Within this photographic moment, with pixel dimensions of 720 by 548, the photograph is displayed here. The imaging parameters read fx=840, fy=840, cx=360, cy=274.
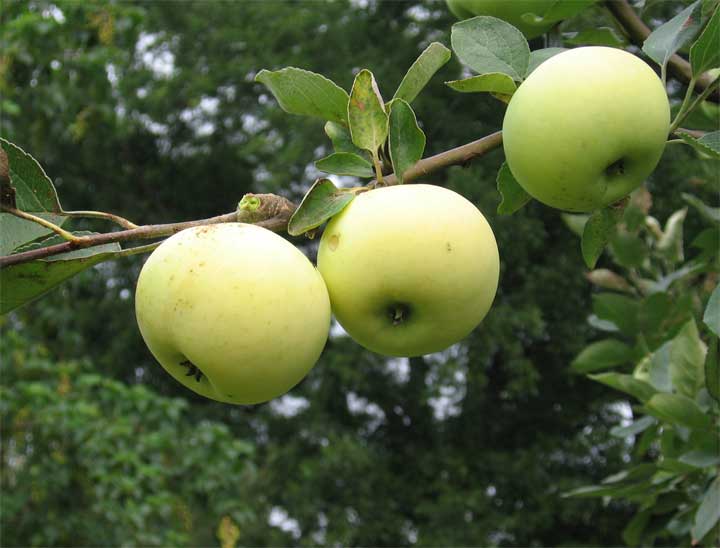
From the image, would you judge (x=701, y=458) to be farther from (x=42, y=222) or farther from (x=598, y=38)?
(x=42, y=222)

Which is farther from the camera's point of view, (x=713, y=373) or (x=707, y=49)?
(x=713, y=373)

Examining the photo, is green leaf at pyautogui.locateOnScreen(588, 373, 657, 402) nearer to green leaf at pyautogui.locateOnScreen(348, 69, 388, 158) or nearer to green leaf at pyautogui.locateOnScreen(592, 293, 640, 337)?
green leaf at pyautogui.locateOnScreen(592, 293, 640, 337)

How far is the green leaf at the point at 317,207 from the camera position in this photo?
20.1 inches

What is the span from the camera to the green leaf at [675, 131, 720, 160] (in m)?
0.54

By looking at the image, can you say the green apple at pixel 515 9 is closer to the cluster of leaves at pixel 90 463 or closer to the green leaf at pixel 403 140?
the green leaf at pixel 403 140

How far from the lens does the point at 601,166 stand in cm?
51

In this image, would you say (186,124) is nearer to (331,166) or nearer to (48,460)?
(48,460)

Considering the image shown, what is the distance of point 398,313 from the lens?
1.71 ft

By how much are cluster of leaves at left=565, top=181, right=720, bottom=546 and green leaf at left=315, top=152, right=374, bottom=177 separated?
44 centimetres

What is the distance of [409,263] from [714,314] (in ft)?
0.61

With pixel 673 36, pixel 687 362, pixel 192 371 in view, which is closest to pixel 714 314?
pixel 673 36

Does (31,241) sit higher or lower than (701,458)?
higher

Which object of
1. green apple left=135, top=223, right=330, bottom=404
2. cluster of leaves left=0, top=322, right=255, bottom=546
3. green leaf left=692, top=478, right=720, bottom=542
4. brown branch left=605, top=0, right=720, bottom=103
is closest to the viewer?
green apple left=135, top=223, right=330, bottom=404

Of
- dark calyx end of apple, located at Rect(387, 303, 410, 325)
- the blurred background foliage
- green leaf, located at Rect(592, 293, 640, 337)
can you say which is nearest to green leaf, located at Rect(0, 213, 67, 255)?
dark calyx end of apple, located at Rect(387, 303, 410, 325)
